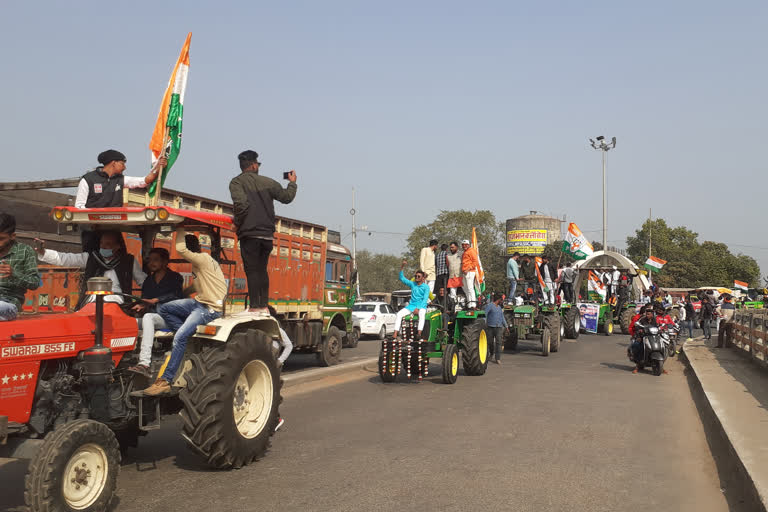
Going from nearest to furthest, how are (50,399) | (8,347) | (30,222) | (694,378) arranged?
1. (8,347)
2. (50,399)
3. (694,378)
4. (30,222)

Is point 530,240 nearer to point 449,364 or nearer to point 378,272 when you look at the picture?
point 378,272

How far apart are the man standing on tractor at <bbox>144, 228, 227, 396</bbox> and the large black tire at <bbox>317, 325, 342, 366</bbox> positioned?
960cm

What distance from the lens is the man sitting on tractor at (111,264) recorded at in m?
6.23

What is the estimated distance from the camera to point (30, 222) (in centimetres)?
1675

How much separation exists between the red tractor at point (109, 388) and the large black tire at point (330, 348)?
8.88 m

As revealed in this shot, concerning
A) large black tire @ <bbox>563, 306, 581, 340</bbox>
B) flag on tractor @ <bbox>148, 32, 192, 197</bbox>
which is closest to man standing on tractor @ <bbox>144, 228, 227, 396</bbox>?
flag on tractor @ <bbox>148, 32, 192, 197</bbox>

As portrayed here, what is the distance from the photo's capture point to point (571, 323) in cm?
2570

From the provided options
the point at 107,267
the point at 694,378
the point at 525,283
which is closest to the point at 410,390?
the point at 694,378

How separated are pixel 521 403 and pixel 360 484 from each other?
17.0 feet

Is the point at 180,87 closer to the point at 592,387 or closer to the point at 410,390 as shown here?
the point at 410,390

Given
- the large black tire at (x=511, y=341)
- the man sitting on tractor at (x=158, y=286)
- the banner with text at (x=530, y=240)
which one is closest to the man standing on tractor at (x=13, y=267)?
the man sitting on tractor at (x=158, y=286)

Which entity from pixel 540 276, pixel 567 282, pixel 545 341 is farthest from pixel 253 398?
pixel 567 282

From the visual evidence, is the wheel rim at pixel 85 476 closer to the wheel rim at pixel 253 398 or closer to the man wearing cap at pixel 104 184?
the wheel rim at pixel 253 398

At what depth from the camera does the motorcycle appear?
14891 millimetres
